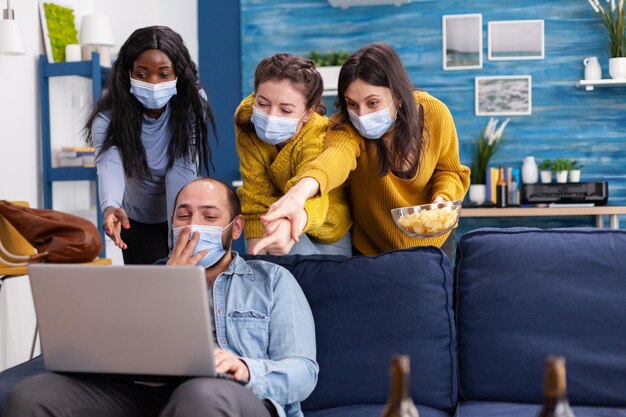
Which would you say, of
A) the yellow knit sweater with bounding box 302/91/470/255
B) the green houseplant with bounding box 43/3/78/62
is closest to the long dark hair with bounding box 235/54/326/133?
the yellow knit sweater with bounding box 302/91/470/255

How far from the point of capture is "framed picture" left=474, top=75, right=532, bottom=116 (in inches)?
235

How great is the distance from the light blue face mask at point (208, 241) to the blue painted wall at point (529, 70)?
4.10m

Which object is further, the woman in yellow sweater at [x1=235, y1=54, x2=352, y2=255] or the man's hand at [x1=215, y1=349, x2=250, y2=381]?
the woman in yellow sweater at [x1=235, y1=54, x2=352, y2=255]

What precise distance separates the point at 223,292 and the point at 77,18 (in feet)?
10.7

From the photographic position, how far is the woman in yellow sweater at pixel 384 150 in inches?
92.8

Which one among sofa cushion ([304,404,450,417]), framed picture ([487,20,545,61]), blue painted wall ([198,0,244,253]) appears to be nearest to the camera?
sofa cushion ([304,404,450,417])

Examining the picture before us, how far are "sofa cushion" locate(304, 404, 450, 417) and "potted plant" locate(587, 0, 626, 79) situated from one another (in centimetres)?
418

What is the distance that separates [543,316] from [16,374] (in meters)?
1.36

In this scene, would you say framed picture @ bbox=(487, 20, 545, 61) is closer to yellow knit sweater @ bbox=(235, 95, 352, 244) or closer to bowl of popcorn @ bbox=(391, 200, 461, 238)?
yellow knit sweater @ bbox=(235, 95, 352, 244)

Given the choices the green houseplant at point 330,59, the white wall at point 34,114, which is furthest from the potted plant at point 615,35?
the white wall at point 34,114

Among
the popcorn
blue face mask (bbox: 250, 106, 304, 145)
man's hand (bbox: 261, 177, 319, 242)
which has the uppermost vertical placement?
blue face mask (bbox: 250, 106, 304, 145)

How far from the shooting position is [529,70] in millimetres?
5965

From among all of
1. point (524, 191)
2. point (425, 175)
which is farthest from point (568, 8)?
point (425, 175)

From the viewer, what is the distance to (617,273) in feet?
7.06
